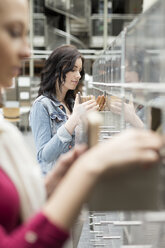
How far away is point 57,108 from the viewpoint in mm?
2318

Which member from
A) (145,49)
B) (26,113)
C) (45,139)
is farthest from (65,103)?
(26,113)

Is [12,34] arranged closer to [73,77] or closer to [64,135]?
[64,135]

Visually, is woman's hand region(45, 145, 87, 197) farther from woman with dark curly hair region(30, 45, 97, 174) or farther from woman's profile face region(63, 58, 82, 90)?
woman's profile face region(63, 58, 82, 90)

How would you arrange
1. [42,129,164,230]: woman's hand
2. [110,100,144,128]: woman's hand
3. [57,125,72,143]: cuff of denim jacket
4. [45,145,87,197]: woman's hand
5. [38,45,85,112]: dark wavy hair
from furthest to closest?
[38,45,85,112]: dark wavy hair → [57,125,72,143]: cuff of denim jacket → [110,100,144,128]: woman's hand → [45,145,87,197]: woman's hand → [42,129,164,230]: woman's hand

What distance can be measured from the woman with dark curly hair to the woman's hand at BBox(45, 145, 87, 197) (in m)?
0.99

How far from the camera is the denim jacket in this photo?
2070 mm

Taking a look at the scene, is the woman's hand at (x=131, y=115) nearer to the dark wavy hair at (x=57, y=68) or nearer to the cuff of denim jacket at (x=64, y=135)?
the cuff of denim jacket at (x=64, y=135)

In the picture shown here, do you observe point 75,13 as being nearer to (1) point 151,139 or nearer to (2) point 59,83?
(2) point 59,83

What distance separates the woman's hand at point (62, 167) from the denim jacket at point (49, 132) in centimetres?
108

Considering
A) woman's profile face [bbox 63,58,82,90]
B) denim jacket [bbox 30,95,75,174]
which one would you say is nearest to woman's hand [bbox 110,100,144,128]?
denim jacket [bbox 30,95,75,174]

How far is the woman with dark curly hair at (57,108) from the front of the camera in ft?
6.78

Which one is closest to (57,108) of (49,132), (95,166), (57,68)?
(49,132)

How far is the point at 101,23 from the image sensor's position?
13484 millimetres

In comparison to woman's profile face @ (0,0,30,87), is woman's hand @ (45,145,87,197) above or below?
below
